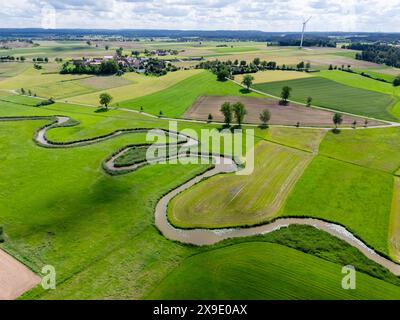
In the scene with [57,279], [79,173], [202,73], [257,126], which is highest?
[202,73]

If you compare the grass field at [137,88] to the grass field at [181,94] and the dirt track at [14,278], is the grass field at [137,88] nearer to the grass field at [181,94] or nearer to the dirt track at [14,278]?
the grass field at [181,94]

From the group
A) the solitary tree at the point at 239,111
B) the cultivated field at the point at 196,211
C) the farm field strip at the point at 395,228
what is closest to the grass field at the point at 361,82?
the cultivated field at the point at 196,211

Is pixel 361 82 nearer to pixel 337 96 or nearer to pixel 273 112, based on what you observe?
pixel 337 96

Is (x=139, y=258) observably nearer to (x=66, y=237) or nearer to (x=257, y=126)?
(x=66, y=237)

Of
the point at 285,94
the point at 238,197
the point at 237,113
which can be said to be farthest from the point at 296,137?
the point at 285,94

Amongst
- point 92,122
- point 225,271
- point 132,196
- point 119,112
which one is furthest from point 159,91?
point 225,271

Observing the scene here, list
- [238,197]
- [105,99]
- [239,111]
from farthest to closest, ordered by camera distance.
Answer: [105,99], [239,111], [238,197]
